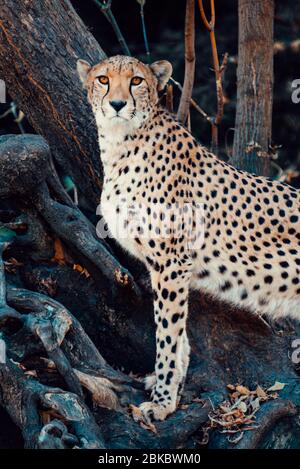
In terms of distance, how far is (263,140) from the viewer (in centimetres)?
531

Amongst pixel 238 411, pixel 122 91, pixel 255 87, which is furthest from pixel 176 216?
pixel 255 87

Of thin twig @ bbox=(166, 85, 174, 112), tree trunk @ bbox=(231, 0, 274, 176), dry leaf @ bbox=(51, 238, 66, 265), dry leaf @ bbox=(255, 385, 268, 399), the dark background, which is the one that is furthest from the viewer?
the dark background

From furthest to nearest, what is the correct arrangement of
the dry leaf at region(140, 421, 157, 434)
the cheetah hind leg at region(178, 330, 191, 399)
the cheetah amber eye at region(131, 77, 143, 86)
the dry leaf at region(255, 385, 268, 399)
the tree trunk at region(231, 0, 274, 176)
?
the tree trunk at region(231, 0, 274, 176)
the dry leaf at region(255, 385, 268, 399)
the cheetah hind leg at region(178, 330, 191, 399)
the cheetah amber eye at region(131, 77, 143, 86)
the dry leaf at region(140, 421, 157, 434)

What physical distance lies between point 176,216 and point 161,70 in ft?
2.38

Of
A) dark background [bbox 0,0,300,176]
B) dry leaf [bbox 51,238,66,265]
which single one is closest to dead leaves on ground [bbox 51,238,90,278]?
dry leaf [bbox 51,238,66,265]

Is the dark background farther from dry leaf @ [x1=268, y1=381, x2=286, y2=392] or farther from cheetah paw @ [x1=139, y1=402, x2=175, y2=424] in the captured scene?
cheetah paw @ [x1=139, y1=402, x2=175, y2=424]

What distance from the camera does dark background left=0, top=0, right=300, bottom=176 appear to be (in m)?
8.44

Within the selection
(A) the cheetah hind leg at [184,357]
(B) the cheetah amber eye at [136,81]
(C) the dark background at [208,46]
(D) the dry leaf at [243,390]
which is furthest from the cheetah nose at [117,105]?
(C) the dark background at [208,46]

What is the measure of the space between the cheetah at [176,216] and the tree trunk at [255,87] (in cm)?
71

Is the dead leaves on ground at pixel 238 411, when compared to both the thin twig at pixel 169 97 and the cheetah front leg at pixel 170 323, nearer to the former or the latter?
the cheetah front leg at pixel 170 323

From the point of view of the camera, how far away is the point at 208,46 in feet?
28.4

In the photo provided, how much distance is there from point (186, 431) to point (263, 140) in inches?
76.2

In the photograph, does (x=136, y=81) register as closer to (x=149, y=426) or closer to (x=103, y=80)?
(x=103, y=80)

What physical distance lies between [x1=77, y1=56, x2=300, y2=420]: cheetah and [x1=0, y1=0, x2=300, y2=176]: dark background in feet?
12.9
